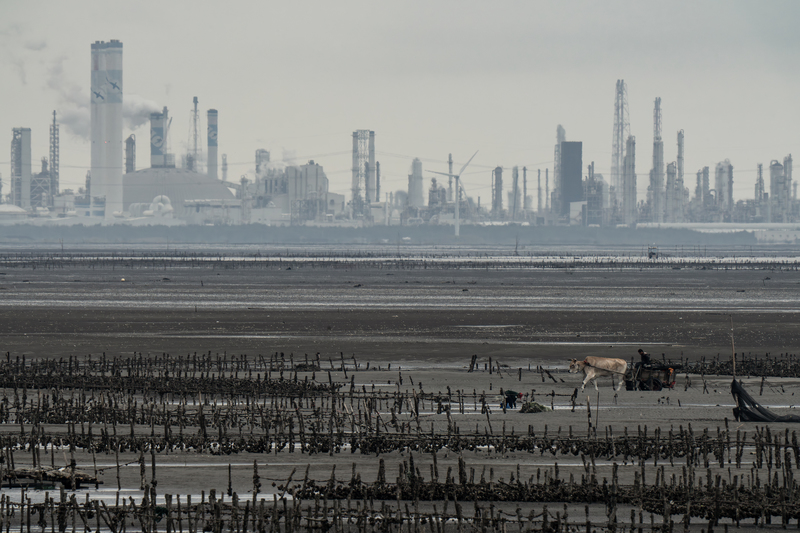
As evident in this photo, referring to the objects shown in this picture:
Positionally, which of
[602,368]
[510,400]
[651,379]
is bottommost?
[510,400]

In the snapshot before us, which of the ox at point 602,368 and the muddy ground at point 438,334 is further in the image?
the ox at point 602,368

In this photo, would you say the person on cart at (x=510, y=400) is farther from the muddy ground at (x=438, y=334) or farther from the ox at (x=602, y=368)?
the ox at (x=602, y=368)

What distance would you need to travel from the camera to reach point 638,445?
637 inches

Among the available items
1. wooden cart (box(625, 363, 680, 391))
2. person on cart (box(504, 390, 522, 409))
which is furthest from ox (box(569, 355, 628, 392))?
person on cart (box(504, 390, 522, 409))

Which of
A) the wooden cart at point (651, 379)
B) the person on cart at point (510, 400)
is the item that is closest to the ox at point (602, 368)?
the wooden cart at point (651, 379)

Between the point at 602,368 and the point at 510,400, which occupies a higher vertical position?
the point at 602,368

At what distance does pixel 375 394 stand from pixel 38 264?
3984 inches

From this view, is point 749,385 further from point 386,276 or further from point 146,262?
point 146,262

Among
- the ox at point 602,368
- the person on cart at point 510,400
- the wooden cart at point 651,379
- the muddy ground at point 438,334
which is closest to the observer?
the muddy ground at point 438,334

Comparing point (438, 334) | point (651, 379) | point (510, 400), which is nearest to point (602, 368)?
point (651, 379)

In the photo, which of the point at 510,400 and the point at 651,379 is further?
the point at 651,379

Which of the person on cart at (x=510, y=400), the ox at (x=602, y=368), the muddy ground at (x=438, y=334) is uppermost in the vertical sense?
the ox at (x=602, y=368)

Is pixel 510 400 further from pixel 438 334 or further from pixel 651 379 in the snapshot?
pixel 438 334

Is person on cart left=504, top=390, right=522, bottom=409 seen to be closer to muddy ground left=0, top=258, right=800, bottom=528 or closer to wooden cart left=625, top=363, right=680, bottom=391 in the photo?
muddy ground left=0, top=258, right=800, bottom=528
